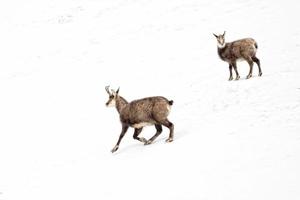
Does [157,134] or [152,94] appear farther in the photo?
[152,94]

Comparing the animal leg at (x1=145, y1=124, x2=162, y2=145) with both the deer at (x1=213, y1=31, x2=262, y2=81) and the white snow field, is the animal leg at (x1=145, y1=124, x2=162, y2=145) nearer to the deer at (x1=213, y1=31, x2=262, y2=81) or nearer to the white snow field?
the white snow field

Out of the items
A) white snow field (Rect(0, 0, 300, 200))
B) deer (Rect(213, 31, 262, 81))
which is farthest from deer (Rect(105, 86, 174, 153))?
deer (Rect(213, 31, 262, 81))

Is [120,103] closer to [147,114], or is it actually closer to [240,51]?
[147,114]

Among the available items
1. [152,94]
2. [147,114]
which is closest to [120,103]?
[147,114]

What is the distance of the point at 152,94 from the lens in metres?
19.0

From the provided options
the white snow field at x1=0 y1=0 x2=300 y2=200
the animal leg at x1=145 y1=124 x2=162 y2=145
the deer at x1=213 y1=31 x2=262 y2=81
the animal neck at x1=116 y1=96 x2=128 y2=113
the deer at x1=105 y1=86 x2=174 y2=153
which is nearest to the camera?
the white snow field at x1=0 y1=0 x2=300 y2=200

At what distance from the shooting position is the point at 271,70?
17031 mm

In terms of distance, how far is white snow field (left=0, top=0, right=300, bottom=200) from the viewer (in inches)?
372

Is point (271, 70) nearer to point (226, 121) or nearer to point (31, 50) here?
point (226, 121)

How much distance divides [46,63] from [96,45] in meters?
3.51

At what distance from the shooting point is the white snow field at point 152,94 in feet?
31.0

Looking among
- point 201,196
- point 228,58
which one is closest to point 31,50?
point 228,58

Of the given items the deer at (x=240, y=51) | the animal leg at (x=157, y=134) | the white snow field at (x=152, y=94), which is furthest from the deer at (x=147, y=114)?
the deer at (x=240, y=51)

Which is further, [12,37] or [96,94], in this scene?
[12,37]
